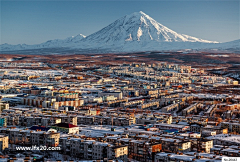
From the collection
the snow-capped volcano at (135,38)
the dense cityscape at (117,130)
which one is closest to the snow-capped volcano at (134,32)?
the snow-capped volcano at (135,38)

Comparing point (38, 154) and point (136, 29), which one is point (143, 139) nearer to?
point (38, 154)

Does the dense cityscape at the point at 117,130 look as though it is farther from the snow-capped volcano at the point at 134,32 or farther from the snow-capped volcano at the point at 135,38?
the snow-capped volcano at the point at 134,32

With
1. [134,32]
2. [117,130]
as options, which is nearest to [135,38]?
[134,32]

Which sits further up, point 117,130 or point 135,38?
point 135,38

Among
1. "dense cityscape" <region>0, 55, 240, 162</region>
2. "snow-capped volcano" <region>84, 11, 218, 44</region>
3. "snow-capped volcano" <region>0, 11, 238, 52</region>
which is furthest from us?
"snow-capped volcano" <region>84, 11, 218, 44</region>

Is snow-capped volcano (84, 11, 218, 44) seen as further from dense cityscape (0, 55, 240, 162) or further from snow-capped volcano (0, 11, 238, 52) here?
dense cityscape (0, 55, 240, 162)

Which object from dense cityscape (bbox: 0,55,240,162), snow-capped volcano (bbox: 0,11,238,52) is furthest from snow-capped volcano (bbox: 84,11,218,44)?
dense cityscape (bbox: 0,55,240,162)

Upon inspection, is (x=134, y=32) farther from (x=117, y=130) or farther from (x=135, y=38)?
(x=117, y=130)

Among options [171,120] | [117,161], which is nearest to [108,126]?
[171,120]
